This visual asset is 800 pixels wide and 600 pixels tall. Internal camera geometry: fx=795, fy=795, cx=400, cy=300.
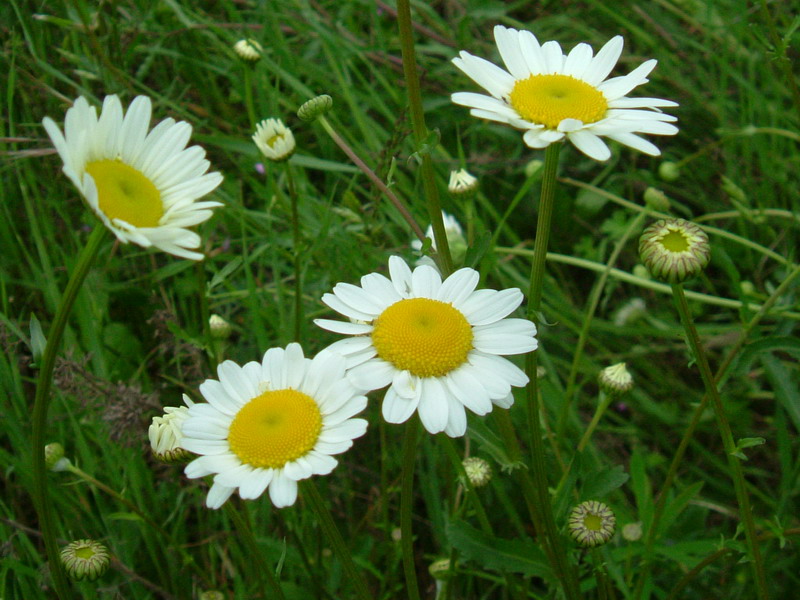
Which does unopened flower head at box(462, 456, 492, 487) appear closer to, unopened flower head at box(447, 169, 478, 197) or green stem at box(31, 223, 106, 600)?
unopened flower head at box(447, 169, 478, 197)

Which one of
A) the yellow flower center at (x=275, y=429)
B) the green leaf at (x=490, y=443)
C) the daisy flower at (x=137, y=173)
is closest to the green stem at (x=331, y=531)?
the yellow flower center at (x=275, y=429)

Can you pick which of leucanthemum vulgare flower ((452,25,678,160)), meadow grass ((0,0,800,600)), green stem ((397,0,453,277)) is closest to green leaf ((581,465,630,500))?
meadow grass ((0,0,800,600))

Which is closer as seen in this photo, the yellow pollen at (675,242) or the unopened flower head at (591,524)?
the yellow pollen at (675,242)

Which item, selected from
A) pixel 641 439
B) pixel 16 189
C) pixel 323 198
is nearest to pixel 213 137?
pixel 323 198

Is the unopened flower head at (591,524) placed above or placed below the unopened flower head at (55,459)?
below

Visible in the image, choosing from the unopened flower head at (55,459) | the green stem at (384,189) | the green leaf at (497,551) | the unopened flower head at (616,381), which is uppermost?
the green stem at (384,189)

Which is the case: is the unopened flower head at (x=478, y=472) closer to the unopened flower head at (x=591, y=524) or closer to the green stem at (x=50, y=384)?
the unopened flower head at (x=591, y=524)

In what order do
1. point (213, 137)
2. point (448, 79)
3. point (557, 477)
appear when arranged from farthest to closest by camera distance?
point (448, 79), point (213, 137), point (557, 477)

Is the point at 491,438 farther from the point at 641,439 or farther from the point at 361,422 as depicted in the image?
the point at 641,439
